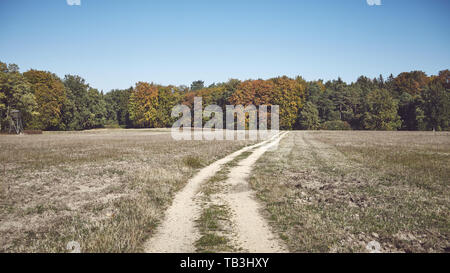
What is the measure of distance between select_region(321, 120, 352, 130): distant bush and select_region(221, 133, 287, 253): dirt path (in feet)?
286

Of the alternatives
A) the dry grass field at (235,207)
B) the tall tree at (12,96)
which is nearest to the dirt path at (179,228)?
the dry grass field at (235,207)

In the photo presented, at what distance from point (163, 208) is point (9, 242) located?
4.43 meters

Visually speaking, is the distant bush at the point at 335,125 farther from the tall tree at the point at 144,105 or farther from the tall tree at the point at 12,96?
the tall tree at the point at 12,96

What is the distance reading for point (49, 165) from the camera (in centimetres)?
1747

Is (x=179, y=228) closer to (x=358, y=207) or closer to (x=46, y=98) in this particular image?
(x=358, y=207)

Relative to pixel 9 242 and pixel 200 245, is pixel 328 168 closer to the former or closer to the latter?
pixel 200 245

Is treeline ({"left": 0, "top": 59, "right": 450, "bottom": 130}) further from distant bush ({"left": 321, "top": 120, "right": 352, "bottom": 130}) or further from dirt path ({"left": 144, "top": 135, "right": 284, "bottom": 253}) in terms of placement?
dirt path ({"left": 144, "top": 135, "right": 284, "bottom": 253})

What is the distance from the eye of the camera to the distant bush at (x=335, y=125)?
91375mm

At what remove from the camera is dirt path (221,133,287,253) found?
625 centimetres

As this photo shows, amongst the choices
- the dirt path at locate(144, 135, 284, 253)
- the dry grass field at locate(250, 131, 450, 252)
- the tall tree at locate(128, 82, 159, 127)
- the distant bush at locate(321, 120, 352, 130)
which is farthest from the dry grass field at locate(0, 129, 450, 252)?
the tall tree at locate(128, 82, 159, 127)

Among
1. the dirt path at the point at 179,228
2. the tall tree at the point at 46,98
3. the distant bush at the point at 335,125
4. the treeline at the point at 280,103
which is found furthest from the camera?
the distant bush at the point at 335,125

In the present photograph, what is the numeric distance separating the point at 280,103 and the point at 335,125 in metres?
21.7

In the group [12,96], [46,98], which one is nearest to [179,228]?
[12,96]
